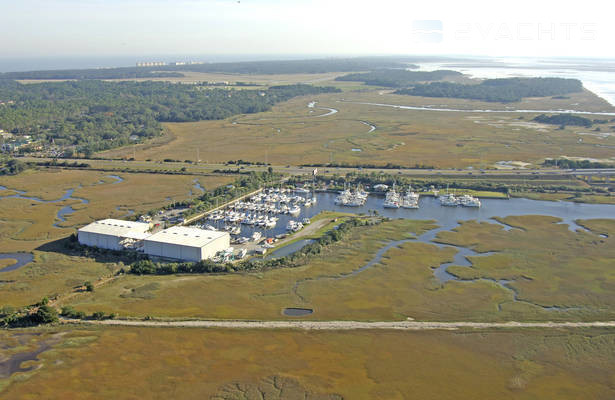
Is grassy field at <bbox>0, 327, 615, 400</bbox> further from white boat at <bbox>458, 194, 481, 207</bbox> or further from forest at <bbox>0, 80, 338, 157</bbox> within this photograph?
forest at <bbox>0, 80, 338, 157</bbox>

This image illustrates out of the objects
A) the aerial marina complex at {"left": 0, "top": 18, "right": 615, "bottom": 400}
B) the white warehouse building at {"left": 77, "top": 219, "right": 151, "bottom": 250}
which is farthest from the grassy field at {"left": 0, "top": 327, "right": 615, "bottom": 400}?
the white warehouse building at {"left": 77, "top": 219, "right": 151, "bottom": 250}

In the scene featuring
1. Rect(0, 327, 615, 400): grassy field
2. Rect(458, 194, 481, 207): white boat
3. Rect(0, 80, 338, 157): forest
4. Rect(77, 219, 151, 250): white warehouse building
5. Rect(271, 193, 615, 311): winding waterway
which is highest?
Rect(0, 80, 338, 157): forest

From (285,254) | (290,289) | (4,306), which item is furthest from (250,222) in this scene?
(4,306)

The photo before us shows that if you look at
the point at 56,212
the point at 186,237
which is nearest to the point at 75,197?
the point at 56,212

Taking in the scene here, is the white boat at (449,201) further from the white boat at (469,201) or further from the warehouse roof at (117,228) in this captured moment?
the warehouse roof at (117,228)

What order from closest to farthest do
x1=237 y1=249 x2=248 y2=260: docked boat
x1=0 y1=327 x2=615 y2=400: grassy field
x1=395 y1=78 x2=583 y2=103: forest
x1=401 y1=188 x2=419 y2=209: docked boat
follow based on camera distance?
x1=0 y1=327 x2=615 y2=400: grassy field, x1=237 y1=249 x2=248 y2=260: docked boat, x1=401 y1=188 x2=419 y2=209: docked boat, x1=395 y1=78 x2=583 y2=103: forest

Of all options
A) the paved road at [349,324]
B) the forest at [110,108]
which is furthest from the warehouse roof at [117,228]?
the forest at [110,108]
